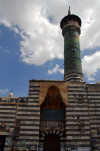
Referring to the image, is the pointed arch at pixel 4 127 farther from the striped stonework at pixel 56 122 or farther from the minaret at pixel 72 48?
the minaret at pixel 72 48

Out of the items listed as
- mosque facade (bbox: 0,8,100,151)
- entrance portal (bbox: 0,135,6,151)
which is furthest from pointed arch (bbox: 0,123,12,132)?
Result: entrance portal (bbox: 0,135,6,151)

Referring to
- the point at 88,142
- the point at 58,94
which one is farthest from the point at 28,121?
the point at 88,142

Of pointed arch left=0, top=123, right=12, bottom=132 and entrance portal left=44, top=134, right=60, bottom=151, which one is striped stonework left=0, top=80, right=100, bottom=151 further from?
entrance portal left=44, top=134, right=60, bottom=151

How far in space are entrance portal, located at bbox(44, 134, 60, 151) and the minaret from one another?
26.9 ft

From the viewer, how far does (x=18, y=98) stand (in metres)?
14.9

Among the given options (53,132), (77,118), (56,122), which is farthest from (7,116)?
(77,118)

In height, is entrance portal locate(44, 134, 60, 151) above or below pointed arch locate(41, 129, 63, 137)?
below

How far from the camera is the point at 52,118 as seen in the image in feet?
48.1

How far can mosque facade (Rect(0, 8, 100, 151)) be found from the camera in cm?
1268

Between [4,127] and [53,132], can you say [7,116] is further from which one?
[53,132]

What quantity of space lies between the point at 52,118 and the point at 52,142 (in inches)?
103

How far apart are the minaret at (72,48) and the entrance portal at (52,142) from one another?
820 cm

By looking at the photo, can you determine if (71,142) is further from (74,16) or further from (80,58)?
(74,16)

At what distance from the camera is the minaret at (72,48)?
18359 millimetres
